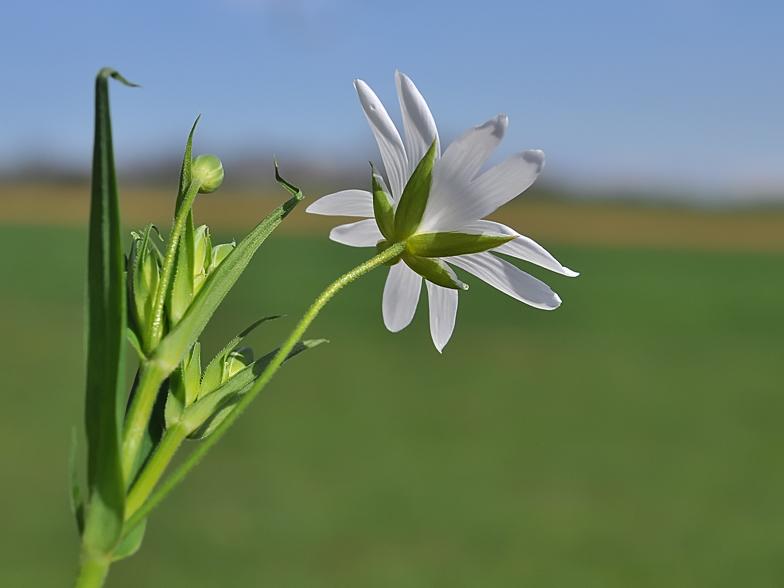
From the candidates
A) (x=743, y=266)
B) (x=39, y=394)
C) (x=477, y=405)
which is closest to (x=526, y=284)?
(x=477, y=405)

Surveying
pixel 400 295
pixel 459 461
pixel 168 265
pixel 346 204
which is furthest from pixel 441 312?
pixel 459 461

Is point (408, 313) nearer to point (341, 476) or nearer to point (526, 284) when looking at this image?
point (526, 284)

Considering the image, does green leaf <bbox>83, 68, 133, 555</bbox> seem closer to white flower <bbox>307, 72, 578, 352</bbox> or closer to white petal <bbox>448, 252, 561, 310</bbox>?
white flower <bbox>307, 72, 578, 352</bbox>

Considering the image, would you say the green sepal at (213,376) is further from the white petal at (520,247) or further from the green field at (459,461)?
the green field at (459,461)

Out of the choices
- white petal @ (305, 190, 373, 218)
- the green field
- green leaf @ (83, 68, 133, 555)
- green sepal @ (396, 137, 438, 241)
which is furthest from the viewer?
the green field

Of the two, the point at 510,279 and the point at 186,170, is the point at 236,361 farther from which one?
the point at 510,279

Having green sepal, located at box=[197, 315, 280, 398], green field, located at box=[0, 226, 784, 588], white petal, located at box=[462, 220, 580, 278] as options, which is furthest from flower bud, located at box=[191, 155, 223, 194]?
green field, located at box=[0, 226, 784, 588]
